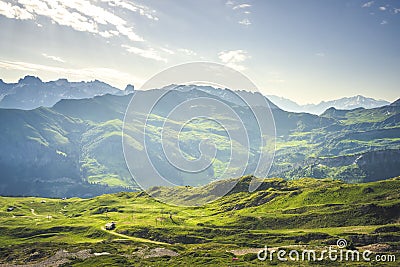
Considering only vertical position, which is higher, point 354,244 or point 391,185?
point 391,185

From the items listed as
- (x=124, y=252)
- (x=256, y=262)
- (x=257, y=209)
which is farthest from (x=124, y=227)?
(x=256, y=262)

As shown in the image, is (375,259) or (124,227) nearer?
(375,259)

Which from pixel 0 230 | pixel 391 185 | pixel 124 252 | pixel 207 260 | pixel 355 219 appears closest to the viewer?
pixel 207 260

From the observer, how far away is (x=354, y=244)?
352ft

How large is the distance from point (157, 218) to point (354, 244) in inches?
4679

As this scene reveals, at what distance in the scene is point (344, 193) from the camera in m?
185

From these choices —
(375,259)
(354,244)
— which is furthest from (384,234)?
(375,259)

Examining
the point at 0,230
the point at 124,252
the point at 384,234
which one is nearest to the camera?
the point at 384,234

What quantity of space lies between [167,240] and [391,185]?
126048 millimetres

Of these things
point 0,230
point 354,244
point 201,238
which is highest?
point 354,244

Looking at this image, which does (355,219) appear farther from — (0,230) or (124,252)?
(0,230)

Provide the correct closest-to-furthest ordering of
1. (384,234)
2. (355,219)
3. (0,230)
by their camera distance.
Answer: (384,234), (355,219), (0,230)

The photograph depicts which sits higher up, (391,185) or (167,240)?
(391,185)

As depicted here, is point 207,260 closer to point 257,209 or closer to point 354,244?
point 354,244
